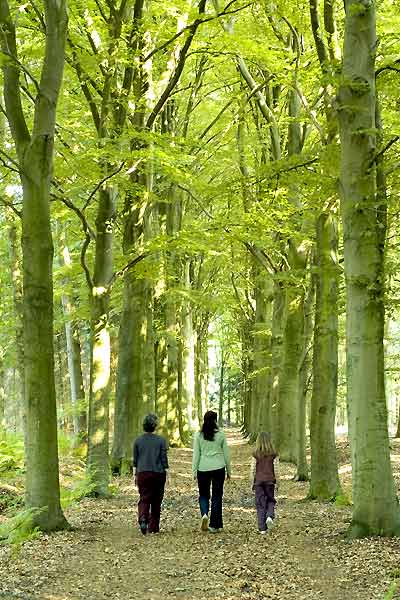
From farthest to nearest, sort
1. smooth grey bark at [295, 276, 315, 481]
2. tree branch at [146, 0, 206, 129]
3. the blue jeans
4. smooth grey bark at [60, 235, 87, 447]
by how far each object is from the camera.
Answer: smooth grey bark at [60, 235, 87, 447]
smooth grey bark at [295, 276, 315, 481]
tree branch at [146, 0, 206, 129]
the blue jeans

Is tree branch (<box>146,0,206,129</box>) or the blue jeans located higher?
tree branch (<box>146,0,206,129</box>)

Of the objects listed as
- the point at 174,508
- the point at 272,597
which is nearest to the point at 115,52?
the point at 174,508

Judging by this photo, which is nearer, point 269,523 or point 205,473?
point 269,523

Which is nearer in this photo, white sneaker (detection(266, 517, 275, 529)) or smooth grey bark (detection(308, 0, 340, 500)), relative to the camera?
white sneaker (detection(266, 517, 275, 529))

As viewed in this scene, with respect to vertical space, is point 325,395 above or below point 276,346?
below

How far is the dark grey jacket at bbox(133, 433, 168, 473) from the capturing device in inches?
420

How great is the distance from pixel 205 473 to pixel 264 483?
0.92m

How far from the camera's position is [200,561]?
8.41 m

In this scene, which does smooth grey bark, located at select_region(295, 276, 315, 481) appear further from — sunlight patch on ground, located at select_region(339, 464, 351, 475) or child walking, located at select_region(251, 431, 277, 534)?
child walking, located at select_region(251, 431, 277, 534)

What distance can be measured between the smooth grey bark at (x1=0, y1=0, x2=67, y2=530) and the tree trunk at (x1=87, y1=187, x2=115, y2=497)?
3837mm

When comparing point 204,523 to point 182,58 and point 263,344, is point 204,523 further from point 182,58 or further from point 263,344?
point 263,344

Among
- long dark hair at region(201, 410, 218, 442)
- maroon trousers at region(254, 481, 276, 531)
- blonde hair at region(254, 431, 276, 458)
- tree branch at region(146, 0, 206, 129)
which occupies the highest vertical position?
tree branch at region(146, 0, 206, 129)

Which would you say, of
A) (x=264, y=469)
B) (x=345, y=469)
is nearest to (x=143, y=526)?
(x=264, y=469)

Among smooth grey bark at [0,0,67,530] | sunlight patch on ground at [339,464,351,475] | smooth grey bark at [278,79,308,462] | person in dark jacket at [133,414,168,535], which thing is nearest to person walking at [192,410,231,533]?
person in dark jacket at [133,414,168,535]
